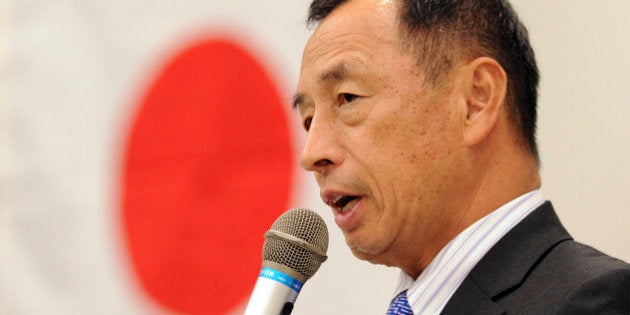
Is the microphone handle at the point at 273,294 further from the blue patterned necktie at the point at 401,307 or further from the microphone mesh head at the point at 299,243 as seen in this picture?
the blue patterned necktie at the point at 401,307

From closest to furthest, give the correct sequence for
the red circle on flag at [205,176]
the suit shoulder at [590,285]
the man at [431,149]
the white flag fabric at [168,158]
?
the suit shoulder at [590,285] → the man at [431,149] → the white flag fabric at [168,158] → the red circle on flag at [205,176]

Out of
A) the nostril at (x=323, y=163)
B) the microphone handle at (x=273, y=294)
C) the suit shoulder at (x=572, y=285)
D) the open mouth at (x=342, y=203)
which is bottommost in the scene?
the microphone handle at (x=273, y=294)

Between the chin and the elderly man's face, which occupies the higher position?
the elderly man's face

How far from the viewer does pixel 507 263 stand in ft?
4.83

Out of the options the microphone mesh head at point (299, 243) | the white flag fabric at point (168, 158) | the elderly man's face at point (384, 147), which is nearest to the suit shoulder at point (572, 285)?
the elderly man's face at point (384, 147)

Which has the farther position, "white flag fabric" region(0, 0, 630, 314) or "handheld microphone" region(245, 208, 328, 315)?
"white flag fabric" region(0, 0, 630, 314)

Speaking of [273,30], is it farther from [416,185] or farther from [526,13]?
[416,185]

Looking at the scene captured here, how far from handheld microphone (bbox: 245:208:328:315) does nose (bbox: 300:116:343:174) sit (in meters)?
0.09

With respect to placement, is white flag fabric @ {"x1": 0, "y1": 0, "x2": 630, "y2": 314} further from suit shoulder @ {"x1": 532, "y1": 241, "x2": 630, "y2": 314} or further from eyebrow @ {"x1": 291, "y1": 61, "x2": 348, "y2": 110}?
suit shoulder @ {"x1": 532, "y1": 241, "x2": 630, "y2": 314}

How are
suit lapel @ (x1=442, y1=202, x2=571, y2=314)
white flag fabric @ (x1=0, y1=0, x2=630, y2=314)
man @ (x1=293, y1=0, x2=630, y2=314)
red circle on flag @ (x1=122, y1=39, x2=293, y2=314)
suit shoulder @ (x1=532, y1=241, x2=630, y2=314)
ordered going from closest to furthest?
suit shoulder @ (x1=532, y1=241, x2=630, y2=314) < suit lapel @ (x1=442, y1=202, x2=571, y2=314) < man @ (x1=293, y1=0, x2=630, y2=314) < white flag fabric @ (x1=0, y1=0, x2=630, y2=314) < red circle on flag @ (x1=122, y1=39, x2=293, y2=314)

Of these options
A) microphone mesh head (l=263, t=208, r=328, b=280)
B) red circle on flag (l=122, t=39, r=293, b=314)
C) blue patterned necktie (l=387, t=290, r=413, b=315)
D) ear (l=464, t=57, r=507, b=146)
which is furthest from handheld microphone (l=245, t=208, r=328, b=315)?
red circle on flag (l=122, t=39, r=293, b=314)

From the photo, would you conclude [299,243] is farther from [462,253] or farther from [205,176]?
[205,176]

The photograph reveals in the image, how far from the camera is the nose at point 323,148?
61.3 inches

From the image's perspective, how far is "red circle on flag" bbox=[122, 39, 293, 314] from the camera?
91.8 inches
